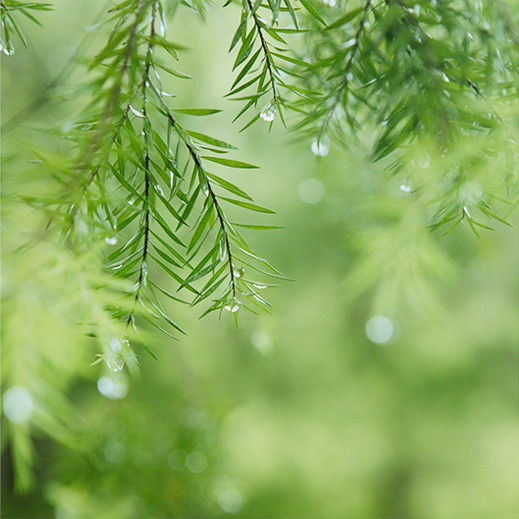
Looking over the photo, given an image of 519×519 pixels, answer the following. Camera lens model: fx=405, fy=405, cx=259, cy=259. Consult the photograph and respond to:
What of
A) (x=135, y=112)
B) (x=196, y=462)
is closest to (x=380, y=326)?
(x=196, y=462)

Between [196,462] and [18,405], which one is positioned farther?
[196,462]

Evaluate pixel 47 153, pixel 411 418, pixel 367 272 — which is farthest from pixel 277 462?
pixel 47 153

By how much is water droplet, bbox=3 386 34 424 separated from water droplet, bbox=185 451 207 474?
62 centimetres

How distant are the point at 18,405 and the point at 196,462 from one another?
2.11ft

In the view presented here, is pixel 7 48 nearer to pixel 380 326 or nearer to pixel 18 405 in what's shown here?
pixel 18 405

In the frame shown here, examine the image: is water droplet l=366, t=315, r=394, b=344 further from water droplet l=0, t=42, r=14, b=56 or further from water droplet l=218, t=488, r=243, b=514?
water droplet l=0, t=42, r=14, b=56

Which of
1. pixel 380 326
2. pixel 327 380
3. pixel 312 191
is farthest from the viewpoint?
pixel 327 380

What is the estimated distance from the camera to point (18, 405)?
10.6 inches

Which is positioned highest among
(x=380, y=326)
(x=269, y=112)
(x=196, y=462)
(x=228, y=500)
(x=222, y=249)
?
(x=269, y=112)

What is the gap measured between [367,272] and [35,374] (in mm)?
325

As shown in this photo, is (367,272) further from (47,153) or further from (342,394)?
(342,394)

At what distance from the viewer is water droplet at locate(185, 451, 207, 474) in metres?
0.82

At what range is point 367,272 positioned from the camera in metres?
0.44

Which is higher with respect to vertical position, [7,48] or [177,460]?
[7,48]
